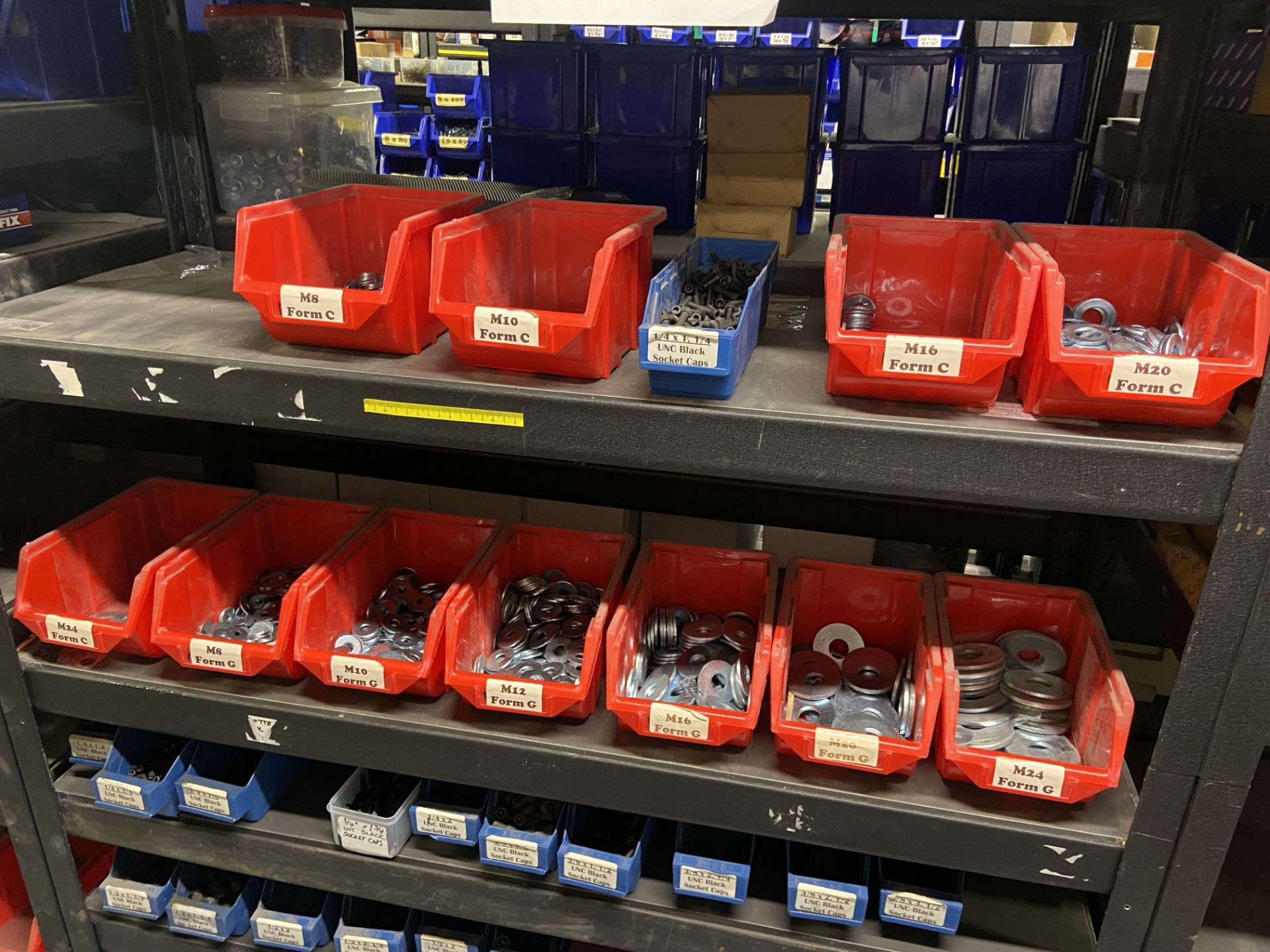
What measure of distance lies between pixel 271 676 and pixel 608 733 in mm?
485

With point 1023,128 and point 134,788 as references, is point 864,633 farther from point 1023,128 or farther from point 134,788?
point 134,788

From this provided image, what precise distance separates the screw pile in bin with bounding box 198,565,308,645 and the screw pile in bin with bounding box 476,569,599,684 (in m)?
0.32

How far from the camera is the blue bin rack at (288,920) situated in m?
1.41

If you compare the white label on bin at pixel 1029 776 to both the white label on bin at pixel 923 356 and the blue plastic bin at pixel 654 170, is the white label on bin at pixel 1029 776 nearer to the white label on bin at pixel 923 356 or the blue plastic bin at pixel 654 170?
the white label on bin at pixel 923 356

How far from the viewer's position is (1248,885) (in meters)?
1.44

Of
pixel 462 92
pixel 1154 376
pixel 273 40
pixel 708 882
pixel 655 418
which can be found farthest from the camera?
pixel 462 92

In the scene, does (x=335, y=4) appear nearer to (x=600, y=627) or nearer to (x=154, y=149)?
(x=154, y=149)


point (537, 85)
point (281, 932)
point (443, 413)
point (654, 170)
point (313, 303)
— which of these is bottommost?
point (281, 932)

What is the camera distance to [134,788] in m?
1.35

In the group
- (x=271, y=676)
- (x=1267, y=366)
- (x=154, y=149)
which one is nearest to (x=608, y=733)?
(x=271, y=676)

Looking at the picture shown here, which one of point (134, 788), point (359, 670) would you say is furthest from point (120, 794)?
point (359, 670)

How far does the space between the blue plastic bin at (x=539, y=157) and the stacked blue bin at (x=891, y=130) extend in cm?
43

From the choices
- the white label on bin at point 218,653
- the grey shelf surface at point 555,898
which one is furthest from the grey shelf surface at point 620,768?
the grey shelf surface at point 555,898

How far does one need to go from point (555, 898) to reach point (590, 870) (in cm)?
9
